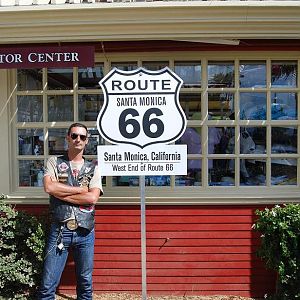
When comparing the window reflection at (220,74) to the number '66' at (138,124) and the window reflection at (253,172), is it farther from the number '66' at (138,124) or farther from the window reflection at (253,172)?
the number '66' at (138,124)

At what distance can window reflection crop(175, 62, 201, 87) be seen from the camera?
17.2 ft

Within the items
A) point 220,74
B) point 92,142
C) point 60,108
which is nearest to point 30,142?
point 60,108

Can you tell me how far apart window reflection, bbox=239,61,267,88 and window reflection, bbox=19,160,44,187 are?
260 centimetres

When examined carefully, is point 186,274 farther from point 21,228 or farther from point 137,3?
point 137,3

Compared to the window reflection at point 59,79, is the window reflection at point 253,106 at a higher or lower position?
lower

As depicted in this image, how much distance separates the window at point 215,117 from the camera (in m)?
5.23

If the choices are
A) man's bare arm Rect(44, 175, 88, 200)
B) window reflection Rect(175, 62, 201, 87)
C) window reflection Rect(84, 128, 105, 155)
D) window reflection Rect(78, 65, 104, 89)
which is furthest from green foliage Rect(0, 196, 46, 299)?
window reflection Rect(175, 62, 201, 87)

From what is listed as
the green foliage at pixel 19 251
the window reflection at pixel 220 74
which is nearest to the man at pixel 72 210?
the green foliage at pixel 19 251

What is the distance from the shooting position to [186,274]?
205 inches

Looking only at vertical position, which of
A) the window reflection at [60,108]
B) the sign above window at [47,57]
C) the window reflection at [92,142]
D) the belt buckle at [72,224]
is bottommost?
the belt buckle at [72,224]

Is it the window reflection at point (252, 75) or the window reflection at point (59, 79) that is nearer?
the window reflection at point (252, 75)

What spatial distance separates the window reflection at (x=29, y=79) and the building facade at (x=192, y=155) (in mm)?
12

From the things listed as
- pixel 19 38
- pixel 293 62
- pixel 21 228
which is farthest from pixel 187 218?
pixel 19 38

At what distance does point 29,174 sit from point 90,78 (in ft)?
4.43
